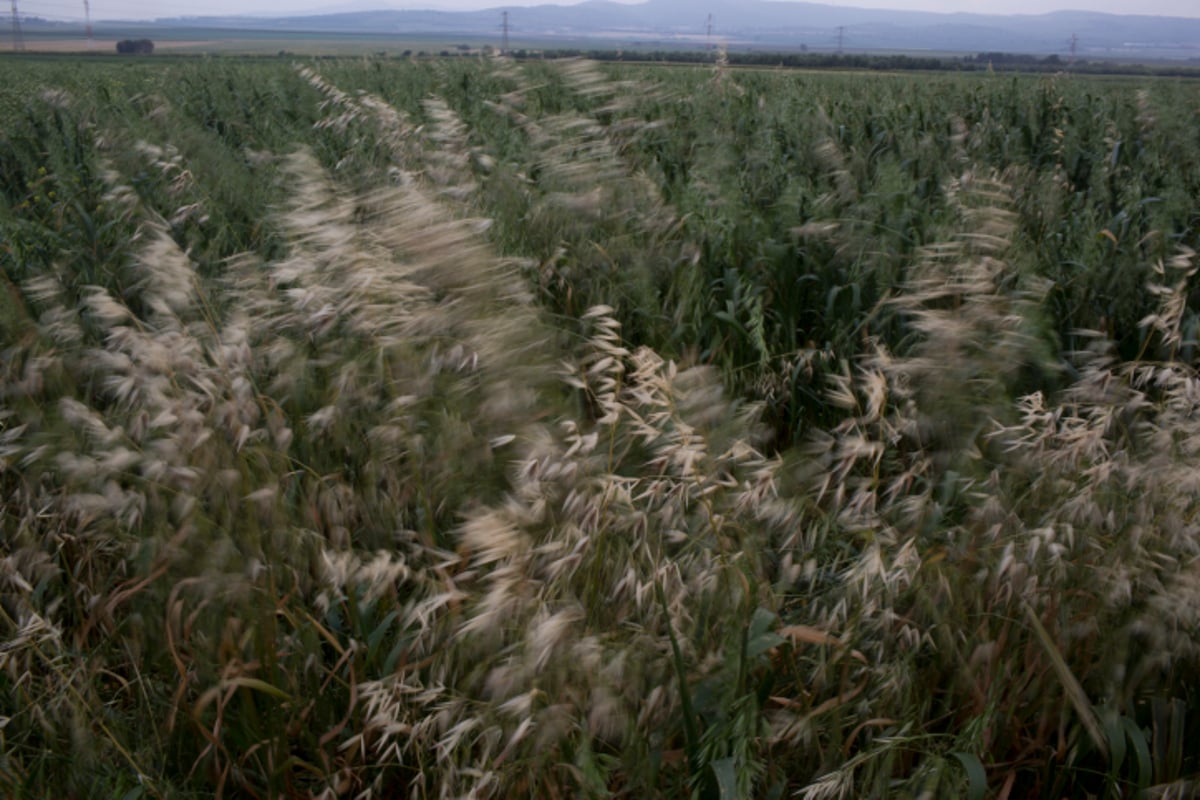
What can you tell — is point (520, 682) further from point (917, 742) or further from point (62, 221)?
point (62, 221)

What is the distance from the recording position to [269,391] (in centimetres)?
222

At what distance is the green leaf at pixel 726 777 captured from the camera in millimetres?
1224

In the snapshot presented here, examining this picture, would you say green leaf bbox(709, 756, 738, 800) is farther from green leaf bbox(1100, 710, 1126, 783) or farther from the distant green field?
green leaf bbox(1100, 710, 1126, 783)

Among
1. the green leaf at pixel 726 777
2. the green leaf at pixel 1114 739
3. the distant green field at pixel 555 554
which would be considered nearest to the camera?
the green leaf at pixel 726 777

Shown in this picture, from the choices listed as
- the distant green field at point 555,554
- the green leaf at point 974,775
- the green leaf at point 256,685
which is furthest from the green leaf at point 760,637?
the green leaf at point 256,685

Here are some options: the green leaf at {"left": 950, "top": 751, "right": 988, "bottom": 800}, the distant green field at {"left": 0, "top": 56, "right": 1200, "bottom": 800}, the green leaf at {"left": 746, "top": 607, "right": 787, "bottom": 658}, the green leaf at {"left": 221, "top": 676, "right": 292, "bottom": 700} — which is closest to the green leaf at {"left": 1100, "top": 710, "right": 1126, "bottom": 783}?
the distant green field at {"left": 0, "top": 56, "right": 1200, "bottom": 800}

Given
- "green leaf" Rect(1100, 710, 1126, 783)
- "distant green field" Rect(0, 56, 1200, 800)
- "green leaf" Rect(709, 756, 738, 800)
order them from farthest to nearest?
"distant green field" Rect(0, 56, 1200, 800), "green leaf" Rect(1100, 710, 1126, 783), "green leaf" Rect(709, 756, 738, 800)

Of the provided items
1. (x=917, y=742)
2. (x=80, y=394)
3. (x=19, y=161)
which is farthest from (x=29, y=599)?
(x=19, y=161)

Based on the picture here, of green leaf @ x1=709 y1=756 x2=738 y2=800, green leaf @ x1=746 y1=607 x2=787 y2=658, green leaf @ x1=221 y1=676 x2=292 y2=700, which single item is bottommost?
green leaf @ x1=221 y1=676 x2=292 y2=700

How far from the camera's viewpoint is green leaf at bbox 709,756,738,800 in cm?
122

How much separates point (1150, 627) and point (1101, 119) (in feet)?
20.8

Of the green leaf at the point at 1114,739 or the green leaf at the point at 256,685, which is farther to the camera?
the green leaf at the point at 256,685

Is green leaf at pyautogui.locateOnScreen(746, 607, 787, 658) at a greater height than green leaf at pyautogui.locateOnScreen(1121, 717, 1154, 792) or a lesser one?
greater

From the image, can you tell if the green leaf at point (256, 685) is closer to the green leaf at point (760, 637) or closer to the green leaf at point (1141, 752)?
the green leaf at point (760, 637)
